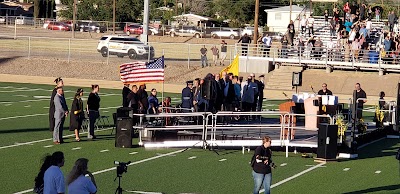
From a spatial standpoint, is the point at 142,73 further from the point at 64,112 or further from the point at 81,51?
the point at 81,51

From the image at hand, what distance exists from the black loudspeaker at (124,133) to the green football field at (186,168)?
24cm

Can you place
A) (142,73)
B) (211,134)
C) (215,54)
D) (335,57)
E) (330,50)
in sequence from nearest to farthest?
(211,134), (142,73), (330,50), (335,57), (215,54)

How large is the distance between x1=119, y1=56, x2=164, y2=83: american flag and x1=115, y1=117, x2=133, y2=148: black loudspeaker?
330 cm

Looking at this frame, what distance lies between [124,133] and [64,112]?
1585mm

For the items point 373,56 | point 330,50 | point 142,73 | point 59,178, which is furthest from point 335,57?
point 59,178

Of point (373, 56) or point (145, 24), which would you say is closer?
point (373, 56)

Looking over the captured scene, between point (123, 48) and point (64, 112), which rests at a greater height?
point (123, 48)

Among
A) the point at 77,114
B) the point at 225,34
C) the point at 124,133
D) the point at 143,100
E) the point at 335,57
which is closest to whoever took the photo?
the point at 124,133

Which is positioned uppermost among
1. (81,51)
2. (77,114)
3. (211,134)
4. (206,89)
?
(81,51)

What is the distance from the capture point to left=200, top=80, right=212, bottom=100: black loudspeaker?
1006 inches

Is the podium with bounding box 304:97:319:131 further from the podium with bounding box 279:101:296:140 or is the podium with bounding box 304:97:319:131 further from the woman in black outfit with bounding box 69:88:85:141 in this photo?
the woman in black outfit with bounding box 69:88:85:141

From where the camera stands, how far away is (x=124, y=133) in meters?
23.5

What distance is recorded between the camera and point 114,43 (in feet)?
195

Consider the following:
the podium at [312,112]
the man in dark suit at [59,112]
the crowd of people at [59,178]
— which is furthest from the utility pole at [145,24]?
the crowd of people at [59,178]
